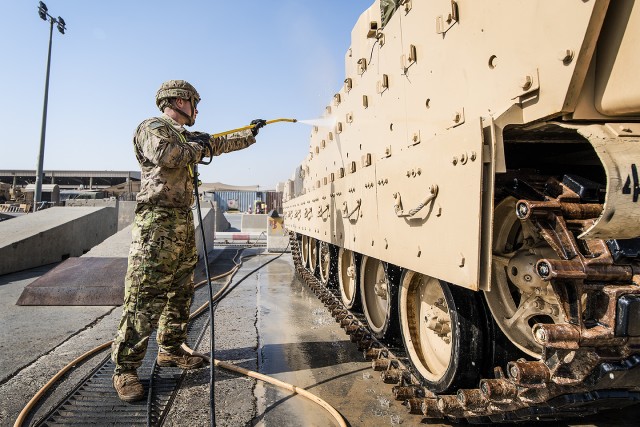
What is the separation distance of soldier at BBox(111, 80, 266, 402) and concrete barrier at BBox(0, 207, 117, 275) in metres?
5.75

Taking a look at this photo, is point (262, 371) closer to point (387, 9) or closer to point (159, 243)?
point (159, 243)

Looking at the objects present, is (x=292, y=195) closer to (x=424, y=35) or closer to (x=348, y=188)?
(x=348, y=188)

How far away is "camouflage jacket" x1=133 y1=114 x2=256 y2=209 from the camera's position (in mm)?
2707

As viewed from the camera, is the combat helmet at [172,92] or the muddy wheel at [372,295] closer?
the combat helmet at [172,92]

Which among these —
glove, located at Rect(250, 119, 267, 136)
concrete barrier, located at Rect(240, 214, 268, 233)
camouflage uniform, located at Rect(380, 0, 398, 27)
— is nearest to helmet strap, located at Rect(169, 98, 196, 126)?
glove, located at Rect(250, 119, 267, 136)

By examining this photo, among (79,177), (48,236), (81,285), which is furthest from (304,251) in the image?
→ (79,177)

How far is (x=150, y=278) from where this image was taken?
2795 millimetres

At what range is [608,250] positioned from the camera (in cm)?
130

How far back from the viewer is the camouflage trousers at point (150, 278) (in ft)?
8.97

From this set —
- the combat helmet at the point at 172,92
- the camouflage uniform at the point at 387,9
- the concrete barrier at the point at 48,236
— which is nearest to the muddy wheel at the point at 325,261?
Result: the combat helmet at the point at 172,92

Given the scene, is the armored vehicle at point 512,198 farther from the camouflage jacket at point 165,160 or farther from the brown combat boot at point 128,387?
the brown combat boot at point 128,387

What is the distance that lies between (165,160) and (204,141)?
0.36 metres

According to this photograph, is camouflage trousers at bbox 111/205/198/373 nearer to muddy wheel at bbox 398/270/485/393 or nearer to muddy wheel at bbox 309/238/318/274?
muddy wheel at bbox 398/270/485/393

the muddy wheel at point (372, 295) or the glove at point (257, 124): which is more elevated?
the glove at point (257, 124)
